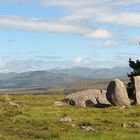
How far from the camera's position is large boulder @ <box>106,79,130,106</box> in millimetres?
65688

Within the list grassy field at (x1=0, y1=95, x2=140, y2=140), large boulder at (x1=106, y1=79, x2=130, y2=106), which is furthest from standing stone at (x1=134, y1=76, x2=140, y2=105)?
grassy field at (x1=0, y1=95, x2=140, y2=140)

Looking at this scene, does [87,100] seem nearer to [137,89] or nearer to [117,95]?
[117,95]

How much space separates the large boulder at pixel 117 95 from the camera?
65688 mm

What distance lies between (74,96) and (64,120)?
31303 millimetres

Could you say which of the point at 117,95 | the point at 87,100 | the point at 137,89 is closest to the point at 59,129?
the point at 117,95

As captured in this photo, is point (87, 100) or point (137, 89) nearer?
point (137, 89)

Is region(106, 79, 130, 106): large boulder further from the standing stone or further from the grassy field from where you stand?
the grassy field

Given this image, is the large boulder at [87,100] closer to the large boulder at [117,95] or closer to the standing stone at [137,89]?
the large boulder at [117,95]

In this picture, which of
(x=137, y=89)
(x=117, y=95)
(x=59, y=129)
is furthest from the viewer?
(x=137, y=89)

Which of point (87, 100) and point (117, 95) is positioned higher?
point (117, 95)

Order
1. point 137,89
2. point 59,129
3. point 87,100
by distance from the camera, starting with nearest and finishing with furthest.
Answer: point 59,129
point 137,89
point 87,100

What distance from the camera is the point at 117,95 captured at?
218ft

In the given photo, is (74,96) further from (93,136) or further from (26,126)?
(93,136)

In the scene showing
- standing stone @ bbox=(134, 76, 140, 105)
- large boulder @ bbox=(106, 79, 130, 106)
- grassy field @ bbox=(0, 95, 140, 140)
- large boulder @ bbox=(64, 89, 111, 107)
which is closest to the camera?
grassy field @ bbox=(0, 95, 140, 140)
